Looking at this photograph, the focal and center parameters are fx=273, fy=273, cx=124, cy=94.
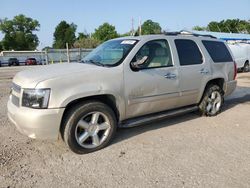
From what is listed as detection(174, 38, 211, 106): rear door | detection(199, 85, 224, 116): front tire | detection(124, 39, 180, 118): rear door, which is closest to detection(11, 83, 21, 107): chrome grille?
detection(124, 39, 180, 118): rear door

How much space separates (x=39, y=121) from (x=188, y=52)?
133 inches

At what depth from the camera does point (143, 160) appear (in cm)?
409

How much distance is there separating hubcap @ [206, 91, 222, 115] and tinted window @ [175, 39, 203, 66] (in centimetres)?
97

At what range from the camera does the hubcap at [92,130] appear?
4.30 meters

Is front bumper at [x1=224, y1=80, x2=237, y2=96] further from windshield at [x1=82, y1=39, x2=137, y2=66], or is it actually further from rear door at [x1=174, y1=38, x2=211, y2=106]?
windshield at [x1=82, y1=39, x2=137, y2=66]

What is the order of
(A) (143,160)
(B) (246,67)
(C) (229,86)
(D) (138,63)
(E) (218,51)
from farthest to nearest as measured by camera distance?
(B) (246,67) < (C) (229,86) < (E) (218,51) < (D) (138,63) < (A) (143,160)

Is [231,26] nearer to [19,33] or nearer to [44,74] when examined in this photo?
[19,33]

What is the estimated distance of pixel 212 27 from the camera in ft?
287

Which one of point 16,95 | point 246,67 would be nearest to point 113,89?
point 16,95

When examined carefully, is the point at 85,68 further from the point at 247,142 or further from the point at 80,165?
the point at 247,142

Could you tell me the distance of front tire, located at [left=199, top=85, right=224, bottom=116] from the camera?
617 centimetres

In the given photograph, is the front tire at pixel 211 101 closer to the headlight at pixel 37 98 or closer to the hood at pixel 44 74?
the hood at pixel 44 74

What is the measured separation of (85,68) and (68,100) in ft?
2.24

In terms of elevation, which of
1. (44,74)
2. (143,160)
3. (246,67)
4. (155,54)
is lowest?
(143,160)
